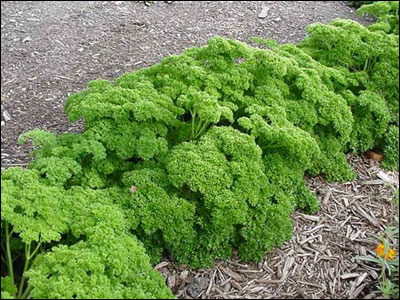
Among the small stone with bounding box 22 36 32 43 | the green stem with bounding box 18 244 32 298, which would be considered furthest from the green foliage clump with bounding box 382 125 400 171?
the small stone with bounding box 22 36 32 43

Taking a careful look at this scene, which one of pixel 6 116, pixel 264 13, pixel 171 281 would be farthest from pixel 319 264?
pixel 264 13

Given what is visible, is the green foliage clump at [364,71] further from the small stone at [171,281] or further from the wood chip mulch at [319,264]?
the small stone at [171,281]

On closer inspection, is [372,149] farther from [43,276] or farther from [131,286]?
[43,276]

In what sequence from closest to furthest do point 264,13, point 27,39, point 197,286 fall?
point 197,286
point 27,39
point 264,13

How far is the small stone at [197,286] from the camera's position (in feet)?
10.5

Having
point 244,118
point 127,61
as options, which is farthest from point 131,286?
point 127,61

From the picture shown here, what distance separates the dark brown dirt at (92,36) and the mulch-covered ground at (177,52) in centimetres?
1

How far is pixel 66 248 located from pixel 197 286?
38.2 inches

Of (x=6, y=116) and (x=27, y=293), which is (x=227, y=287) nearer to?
(x=27, y=293)

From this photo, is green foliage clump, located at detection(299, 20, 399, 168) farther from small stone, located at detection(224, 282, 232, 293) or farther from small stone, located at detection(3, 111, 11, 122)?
small stone, located at detection(3, 111, 11, 122)

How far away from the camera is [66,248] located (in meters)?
2.70

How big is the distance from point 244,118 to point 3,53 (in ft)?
11.1

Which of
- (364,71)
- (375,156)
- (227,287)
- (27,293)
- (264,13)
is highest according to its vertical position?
(364,71)

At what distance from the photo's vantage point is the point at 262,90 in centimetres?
395
